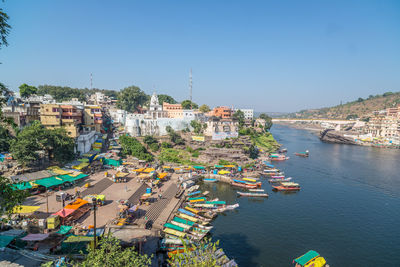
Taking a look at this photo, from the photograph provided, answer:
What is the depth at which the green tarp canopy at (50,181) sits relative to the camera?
Answer: 26775mm

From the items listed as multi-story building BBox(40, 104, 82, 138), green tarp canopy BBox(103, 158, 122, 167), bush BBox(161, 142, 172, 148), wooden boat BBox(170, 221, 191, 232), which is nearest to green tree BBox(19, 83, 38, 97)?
multi-story building BBox(40, 104, 82, 138)

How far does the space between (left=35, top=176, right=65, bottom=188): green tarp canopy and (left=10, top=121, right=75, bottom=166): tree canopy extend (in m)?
4.68

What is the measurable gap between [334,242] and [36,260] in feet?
89.7

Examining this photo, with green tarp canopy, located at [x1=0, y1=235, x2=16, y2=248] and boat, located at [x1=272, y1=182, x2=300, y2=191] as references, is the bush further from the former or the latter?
green tarp canopy, located at [x1=0, y1=235, x2=16, y2=248]

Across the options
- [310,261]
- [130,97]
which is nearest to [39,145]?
[310,261]

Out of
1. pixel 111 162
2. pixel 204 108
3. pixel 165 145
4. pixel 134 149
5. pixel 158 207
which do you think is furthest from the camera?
pixel 204 108

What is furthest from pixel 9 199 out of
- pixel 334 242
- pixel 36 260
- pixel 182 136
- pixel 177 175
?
pixel 182 136

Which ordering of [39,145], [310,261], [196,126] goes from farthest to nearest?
[196,126]
[39,145]
[310,261]

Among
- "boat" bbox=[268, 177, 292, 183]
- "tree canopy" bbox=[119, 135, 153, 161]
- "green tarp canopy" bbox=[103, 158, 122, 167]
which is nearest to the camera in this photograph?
"green tarp canopy" bbox=[103, 158, 122, 167]

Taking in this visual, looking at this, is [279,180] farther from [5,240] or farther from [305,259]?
[5,240]

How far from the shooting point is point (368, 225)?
2797 centimetres

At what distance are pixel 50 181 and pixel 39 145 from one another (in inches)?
277

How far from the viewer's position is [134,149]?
159 feet

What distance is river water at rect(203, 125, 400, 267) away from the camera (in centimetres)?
2209
